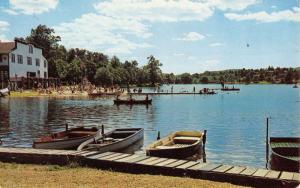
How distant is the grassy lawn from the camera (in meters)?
12.7

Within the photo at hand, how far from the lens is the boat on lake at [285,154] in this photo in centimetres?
1981

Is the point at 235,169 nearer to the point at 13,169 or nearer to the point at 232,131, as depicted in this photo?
the point at 13,169

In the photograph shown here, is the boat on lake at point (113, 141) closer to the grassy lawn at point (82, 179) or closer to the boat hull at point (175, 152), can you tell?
the boat hull at point (175, 152)

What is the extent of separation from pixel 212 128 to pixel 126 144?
22947mm

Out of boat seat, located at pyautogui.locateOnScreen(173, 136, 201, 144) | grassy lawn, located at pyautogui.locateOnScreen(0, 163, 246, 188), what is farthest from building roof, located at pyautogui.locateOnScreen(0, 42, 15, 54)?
grassy lawn, located at pyautogui.locateOnScreen(0, 163, 246, 188)

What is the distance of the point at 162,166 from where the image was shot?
1472 cm

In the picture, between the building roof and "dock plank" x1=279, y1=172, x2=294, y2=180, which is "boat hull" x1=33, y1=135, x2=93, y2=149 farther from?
the building roof

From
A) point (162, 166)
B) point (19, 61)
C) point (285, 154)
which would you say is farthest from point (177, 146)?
point (19, 61)

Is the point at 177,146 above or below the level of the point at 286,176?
below

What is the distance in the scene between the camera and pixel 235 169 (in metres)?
14.5

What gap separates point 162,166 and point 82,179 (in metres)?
2.88

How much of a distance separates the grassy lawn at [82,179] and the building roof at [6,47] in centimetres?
8997

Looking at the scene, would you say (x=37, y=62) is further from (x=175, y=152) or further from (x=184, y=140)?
(x=175, y=152)

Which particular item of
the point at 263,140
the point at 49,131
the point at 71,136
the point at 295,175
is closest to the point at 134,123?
the point at 49,131
